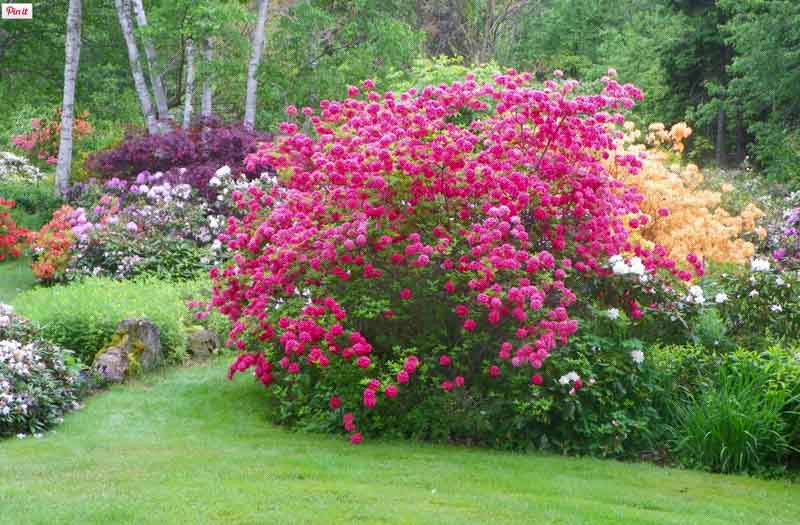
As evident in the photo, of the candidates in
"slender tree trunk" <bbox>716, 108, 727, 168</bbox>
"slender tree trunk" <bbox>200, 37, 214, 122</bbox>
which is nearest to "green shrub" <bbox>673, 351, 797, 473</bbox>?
"slender tree trunk" <bbox>200, 37, 214, 122</bbox>

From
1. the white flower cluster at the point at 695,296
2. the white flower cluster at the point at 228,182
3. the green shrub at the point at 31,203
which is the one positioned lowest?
the green shrub at the point at 31,203

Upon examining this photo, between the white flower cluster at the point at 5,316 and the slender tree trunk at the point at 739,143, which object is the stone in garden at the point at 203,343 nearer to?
the white flower cluster at the point at 5,316

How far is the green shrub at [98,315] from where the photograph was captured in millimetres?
9375

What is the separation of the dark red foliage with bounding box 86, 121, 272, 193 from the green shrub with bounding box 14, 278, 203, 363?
5.29 metres

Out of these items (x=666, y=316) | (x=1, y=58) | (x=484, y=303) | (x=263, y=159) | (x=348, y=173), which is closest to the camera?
(x=484, y=303)

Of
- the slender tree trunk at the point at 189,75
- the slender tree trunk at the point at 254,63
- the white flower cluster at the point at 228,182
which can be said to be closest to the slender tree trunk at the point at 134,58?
the slender tree trunk at the point at 189,75

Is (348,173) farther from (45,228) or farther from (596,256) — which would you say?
(45,228)

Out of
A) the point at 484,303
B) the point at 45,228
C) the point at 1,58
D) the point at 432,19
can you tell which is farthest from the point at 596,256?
the point at 432,19

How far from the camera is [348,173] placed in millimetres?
6934

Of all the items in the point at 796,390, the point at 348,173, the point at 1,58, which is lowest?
the point at 796,390

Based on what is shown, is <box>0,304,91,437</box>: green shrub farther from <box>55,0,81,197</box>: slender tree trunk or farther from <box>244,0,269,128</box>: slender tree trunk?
<box>244,0,269,128</box>: slender tree trunk

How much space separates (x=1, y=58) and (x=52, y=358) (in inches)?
638

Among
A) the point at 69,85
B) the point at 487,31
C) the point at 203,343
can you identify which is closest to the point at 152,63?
the point at 69,85

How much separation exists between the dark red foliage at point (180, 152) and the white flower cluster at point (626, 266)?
941 centimetres
